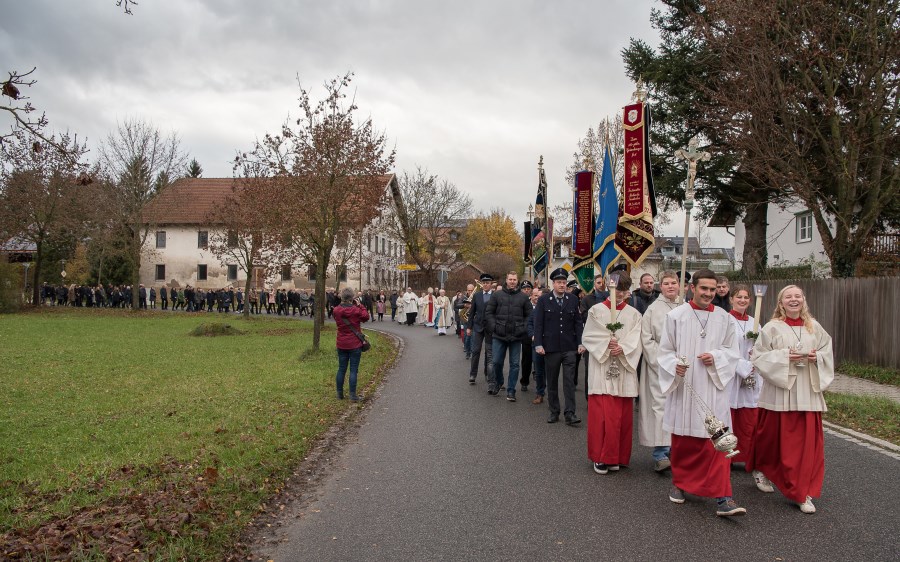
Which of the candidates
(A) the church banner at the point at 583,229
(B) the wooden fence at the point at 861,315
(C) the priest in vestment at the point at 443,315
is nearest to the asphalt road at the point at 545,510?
(A) the church banner at the point at 583,229

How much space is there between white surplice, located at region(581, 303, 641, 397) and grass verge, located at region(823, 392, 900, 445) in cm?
373

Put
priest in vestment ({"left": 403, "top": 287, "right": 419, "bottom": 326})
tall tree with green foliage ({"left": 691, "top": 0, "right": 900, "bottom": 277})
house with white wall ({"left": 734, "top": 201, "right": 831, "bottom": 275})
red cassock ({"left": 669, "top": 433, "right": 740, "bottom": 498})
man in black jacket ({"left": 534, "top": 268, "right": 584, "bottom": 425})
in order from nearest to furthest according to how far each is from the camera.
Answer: red cassock ({"left": 669, "top": 433, "right": 740, "bottom": 498}) → man in black jacket ({"left": 534, "top": 268, "right": 584, "bottom": 425}) → tall tree with green foliage ({"left": 691, "top": 0, "right": 900, "bottom": 277}) → house with white wall ({"left": 734, "top": 201, "right": 831, "bottom": 275}) → priest in vestment ({"left": 403, "top": 287, "right": 419, "bottom": 326})

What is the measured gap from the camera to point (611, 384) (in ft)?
22.6

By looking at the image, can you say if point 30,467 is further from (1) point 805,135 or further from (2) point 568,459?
(1) point 805,135

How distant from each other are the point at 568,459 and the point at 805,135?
14.8 metres

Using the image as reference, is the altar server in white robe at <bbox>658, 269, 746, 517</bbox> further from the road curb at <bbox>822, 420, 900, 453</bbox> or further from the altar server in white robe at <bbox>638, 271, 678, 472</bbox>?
the road curb at <bbox>822, 420, 900, 453</bbox>

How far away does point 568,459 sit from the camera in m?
7.21

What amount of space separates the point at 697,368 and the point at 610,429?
4.24 ft

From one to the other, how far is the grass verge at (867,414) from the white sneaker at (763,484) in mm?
3138

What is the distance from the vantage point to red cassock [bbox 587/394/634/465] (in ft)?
21.8

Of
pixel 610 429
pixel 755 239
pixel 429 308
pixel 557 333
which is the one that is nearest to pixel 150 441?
pixel 610 429

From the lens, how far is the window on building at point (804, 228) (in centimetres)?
3175

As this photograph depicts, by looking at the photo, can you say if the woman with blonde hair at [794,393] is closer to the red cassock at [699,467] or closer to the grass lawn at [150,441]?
the red cassock at [699,467]

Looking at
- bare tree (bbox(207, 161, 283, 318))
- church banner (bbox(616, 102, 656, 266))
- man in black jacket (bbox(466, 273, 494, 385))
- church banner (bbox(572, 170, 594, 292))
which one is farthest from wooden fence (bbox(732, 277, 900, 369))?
bare tree (bbox(207, 161, 283, 318))
